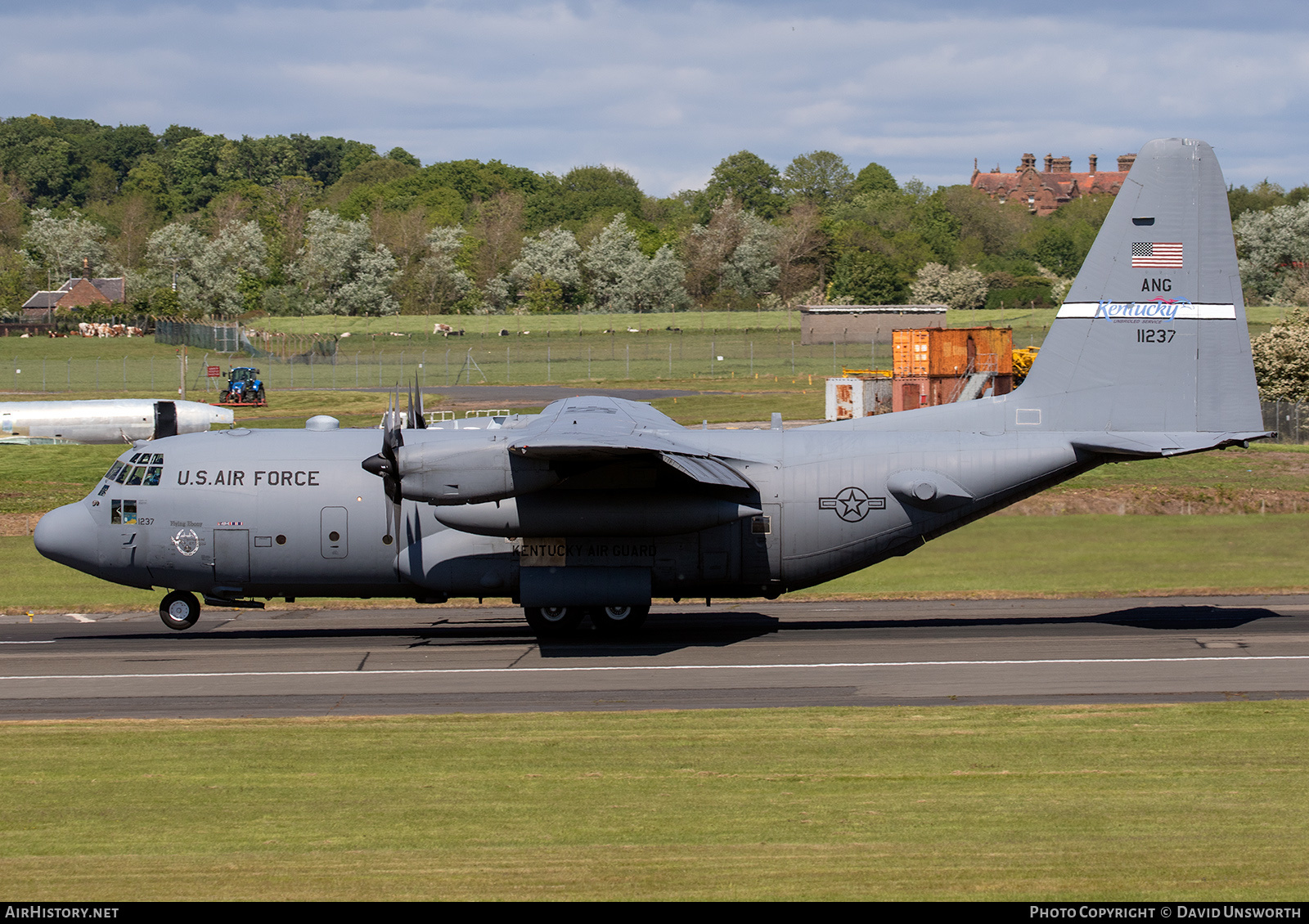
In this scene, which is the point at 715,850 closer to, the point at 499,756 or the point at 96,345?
the point at 499,756

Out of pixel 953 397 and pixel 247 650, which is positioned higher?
pixel 953 397

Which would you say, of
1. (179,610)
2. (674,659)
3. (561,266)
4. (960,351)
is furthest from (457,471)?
(561,266)

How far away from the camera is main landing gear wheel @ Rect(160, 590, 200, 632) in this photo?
25.8m

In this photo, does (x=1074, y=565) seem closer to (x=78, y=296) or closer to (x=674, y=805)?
(x=674, y=805)

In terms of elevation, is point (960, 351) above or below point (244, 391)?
above

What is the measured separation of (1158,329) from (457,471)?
14.6 m

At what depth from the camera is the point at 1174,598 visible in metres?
28.9

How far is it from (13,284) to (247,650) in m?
148

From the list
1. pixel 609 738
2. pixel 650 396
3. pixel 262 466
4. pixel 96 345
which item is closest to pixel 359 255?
pixel 96 345

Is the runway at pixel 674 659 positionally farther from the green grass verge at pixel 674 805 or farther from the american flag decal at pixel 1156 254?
the american flag decal at pixel 1156 254

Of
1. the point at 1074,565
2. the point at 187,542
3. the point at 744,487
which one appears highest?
the point at 744,487

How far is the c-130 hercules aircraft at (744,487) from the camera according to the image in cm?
2392

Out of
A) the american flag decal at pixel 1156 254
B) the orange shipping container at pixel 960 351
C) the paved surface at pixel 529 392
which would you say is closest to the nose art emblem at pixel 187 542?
the american flag decal at pixel 1156 254

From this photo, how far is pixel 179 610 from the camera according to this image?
25.9 metres
